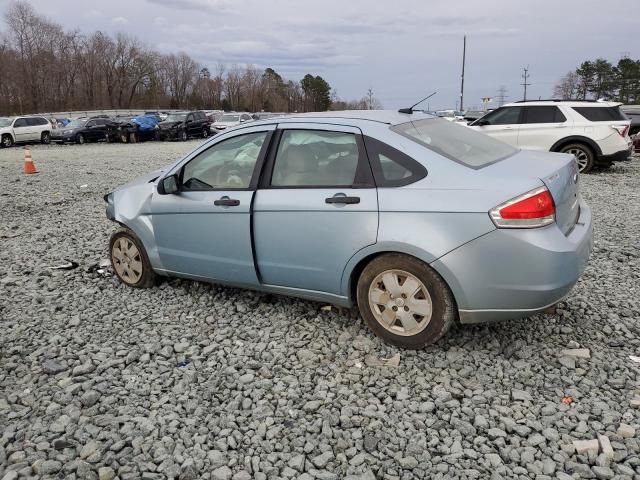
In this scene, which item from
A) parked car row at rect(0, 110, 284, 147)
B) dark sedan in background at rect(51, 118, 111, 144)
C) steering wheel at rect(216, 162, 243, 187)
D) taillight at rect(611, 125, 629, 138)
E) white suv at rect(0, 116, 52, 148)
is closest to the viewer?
steering wheel at rect(216, 162, 243, 187)

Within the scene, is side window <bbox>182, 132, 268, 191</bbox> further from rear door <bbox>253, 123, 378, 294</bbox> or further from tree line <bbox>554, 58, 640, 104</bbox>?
tree line <bbox>554, 58, 640, 104</bbox>

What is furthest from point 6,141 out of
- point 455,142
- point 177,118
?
point 455,142

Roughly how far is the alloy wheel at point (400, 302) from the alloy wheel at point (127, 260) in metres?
2.56

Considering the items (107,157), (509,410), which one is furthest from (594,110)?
(107,157)

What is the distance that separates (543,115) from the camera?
12305mm

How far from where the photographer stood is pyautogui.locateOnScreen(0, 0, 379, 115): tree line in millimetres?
73625

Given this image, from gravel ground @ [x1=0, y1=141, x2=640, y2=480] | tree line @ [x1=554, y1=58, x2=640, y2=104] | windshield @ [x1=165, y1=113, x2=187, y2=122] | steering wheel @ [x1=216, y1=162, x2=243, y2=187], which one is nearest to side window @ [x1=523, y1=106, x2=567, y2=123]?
gravel ground @ [x1=0, y1=141, x2=640, y2=480]

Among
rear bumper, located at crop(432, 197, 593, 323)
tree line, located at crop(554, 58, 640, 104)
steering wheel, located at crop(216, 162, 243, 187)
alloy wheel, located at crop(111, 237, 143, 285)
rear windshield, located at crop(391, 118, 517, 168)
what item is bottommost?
alloy wheel, located at crop(111, 237, 143, 285)

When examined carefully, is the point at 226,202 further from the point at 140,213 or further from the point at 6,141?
the point at 6,141

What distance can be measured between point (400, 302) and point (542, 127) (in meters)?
10.3

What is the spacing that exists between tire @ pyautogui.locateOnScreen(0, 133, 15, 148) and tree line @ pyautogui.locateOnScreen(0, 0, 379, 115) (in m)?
45.7

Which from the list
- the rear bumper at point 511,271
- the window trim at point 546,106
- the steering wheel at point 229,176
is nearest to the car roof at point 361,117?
the steering wheel at point 229,176

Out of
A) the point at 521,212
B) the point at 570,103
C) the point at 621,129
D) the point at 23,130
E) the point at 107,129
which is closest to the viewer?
the point at 521,212

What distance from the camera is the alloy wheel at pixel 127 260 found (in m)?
5.09
